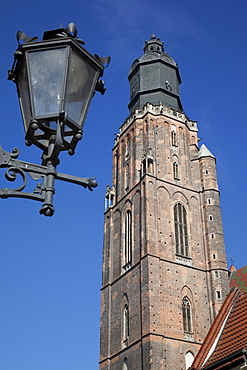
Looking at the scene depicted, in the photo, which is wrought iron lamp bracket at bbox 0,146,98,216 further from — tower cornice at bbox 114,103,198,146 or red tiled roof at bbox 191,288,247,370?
tower cornice at bbox 114,103,198,146

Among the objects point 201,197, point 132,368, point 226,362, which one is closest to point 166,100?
point 201,197

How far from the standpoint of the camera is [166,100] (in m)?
41.4

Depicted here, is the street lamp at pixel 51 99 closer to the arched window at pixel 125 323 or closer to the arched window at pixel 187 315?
the arched window at pixel 187 315

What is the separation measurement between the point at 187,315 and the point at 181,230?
5954 millimetres

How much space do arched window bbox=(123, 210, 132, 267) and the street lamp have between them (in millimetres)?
29491

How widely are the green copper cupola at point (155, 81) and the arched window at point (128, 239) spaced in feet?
33.1

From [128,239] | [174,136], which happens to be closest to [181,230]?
[128,239]

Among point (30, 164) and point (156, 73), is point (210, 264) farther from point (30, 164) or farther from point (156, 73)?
point (30, 164)

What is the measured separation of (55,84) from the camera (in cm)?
445

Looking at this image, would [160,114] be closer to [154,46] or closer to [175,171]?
[175,171]

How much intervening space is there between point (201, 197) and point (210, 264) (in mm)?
5407

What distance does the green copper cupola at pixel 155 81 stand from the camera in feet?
136

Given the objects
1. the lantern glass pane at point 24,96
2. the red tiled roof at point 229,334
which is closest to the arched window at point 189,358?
the red tiled roof at point 229,334

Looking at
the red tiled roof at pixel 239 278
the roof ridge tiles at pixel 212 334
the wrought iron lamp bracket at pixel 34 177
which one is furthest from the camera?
the red tiled roof at pixel 239 278
